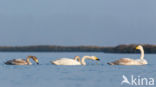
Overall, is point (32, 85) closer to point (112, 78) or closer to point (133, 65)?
point (112, 78)

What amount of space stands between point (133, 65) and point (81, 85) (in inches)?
432

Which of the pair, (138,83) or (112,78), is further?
(112,78)

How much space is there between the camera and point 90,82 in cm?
1666

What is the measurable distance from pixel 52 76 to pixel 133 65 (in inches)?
317

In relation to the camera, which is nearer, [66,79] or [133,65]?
[66,79]

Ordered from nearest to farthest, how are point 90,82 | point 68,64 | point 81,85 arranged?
point 81,85 → point 90,82 → point 68,64

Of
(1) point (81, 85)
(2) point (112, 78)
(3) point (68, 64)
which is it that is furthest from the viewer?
(3) point (68, 64)

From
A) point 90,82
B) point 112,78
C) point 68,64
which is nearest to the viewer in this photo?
point 90,82

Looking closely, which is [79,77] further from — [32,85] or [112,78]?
[32,85]

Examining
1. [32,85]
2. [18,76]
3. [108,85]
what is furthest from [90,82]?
[18,76]

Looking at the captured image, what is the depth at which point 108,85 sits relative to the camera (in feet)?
51.4

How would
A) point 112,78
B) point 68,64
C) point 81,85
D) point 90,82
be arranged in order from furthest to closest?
point 68,64, point 112,78, point 90,82, point 81,85

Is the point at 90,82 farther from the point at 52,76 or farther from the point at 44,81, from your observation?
the point at 52,76

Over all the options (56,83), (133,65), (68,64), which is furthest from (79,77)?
(133,65)
